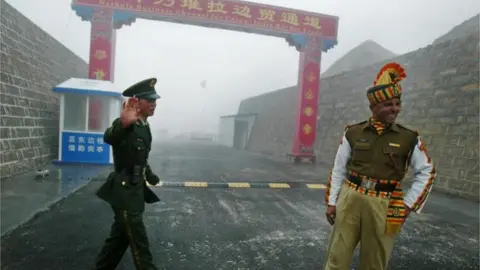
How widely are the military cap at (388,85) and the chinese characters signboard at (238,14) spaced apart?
10260mm

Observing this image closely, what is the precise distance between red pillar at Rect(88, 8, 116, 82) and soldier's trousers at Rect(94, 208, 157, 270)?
938 cm

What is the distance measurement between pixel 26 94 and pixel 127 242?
7033 mm

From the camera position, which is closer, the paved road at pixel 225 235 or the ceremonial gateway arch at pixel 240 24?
the paved road at pixel 225 235

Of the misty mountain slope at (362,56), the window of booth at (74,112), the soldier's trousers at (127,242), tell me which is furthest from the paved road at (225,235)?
the misty mountain slope at (362,56)

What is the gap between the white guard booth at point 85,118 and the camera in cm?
865

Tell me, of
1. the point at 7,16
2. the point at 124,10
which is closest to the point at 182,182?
the point at 7,16

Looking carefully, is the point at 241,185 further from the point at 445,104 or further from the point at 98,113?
the point at 445,104

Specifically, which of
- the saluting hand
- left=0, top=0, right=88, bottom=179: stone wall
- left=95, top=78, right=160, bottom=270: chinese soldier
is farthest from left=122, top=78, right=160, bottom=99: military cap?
left=0, top=0, right=88, bottom=179: stone wall

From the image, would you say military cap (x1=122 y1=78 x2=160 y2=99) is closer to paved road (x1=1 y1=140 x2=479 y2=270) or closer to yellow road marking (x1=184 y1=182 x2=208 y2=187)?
paved road (x1=1 y1=140 x2=479 y2=270)

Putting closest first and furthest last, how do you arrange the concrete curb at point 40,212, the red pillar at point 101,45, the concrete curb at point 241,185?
1. the concrete curb at point 40,212
2. the concrete curb at point 241,185
3. the red pillar at point 101,45

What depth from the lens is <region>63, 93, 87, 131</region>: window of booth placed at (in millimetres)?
9070

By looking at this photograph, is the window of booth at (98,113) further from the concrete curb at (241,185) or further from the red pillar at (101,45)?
the concrete curb at (241,185)

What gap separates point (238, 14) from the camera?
11.5m

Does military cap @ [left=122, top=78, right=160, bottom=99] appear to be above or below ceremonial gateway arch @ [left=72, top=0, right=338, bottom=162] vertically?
below
